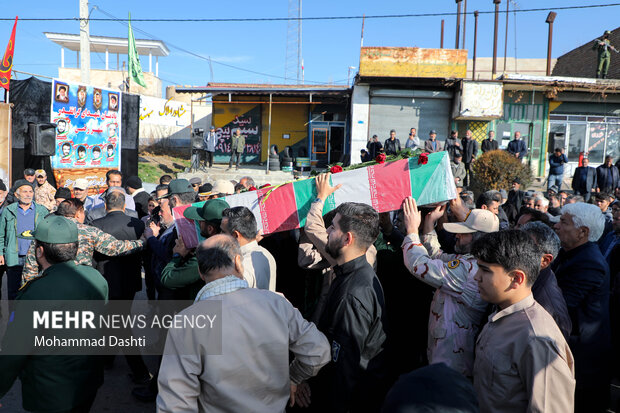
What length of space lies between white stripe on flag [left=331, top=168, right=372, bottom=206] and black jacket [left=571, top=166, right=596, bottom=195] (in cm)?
1104

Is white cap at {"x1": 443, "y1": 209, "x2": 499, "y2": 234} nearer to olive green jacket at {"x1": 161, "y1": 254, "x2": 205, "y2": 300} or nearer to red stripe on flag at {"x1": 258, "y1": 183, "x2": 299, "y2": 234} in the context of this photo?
red stripe on flag at {"x1": 258, "y1": 183, "x2": 299, "y2": 234}

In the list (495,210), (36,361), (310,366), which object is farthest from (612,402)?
(36,361)

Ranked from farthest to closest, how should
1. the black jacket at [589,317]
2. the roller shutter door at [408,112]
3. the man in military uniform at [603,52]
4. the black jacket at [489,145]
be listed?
the roller shutter door at [408,112] < the man in military uniform at [603,52] < the black jacket at [489,145] < the black jacket at [589,317]

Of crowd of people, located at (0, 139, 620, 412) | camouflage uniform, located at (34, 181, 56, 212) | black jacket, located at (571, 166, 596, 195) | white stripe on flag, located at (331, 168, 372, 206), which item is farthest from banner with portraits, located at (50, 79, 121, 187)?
black jacket, located at (571, 166, 596, 195)

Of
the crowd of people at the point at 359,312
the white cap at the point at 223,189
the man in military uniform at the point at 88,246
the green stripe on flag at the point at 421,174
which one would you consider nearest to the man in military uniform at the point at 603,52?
the crowd of people at the point at 359,312

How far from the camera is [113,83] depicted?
3303 cm

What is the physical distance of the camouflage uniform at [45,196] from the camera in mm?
7602

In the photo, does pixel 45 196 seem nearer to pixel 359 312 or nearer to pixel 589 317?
pixel 359 312

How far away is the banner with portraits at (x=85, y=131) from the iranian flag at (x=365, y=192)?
9.25 metres

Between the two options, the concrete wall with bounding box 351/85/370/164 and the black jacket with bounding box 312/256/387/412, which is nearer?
the black jacket with bounding box 312/256/387/412

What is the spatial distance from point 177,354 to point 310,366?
0.70m

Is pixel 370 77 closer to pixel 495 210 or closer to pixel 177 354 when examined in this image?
pixel 495 210

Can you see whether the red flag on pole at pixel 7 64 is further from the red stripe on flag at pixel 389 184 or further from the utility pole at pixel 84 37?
the red stripe on flag at pixel 389 184

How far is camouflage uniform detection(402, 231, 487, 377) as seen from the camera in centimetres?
271
